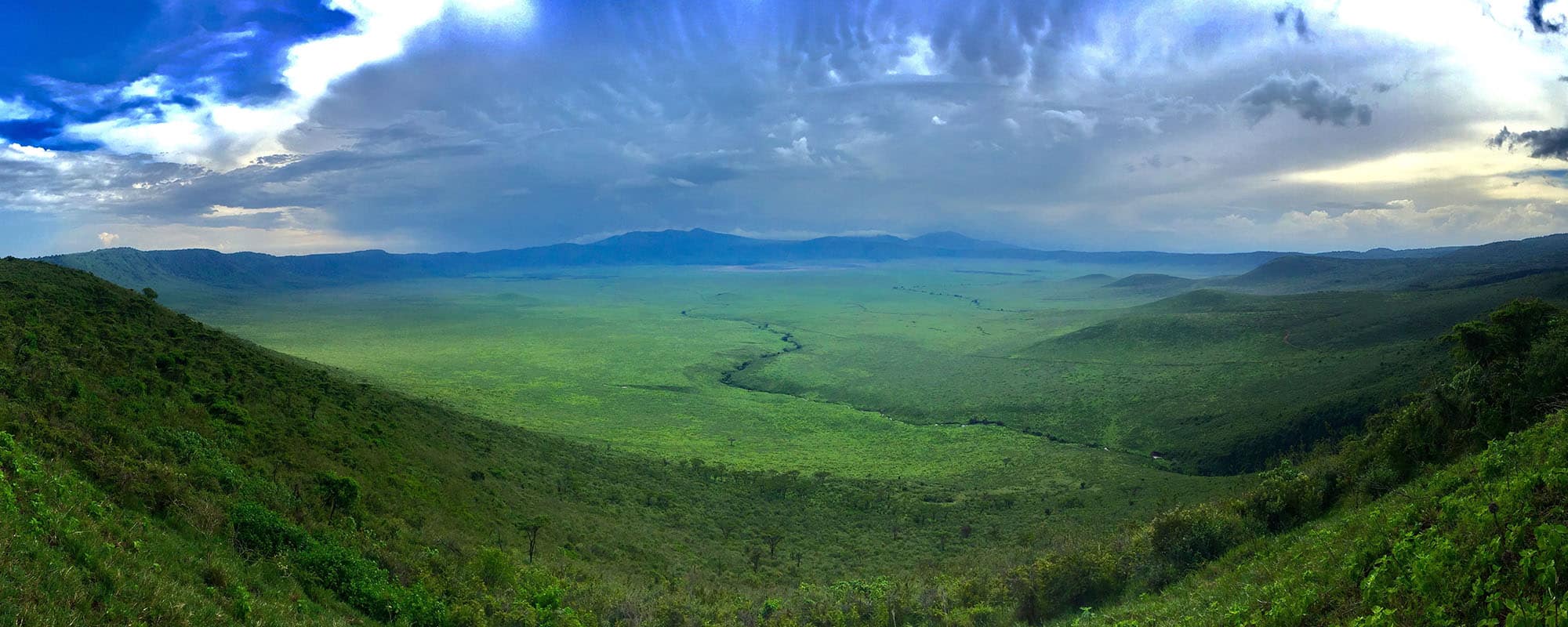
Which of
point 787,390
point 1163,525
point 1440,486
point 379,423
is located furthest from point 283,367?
point 787,390

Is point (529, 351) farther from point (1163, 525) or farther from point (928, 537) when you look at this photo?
point (1163, 525)

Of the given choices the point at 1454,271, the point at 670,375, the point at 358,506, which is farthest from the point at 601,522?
the point at 1454,271

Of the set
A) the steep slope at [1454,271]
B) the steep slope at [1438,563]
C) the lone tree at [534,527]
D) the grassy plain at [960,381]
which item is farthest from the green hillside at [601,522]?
the steep slope at [1454,271]

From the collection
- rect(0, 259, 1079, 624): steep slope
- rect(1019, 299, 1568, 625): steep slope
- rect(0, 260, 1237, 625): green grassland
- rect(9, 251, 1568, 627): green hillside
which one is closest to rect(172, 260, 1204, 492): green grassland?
rect(0, 260, 1237, 625): green grassland

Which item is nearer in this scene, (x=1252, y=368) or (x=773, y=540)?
(x=773, y=540)

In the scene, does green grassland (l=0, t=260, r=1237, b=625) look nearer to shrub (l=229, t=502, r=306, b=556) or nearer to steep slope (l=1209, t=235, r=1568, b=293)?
shrub (l=229, t=502, r=306, b=556)

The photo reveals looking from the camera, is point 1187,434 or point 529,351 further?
point 529,351

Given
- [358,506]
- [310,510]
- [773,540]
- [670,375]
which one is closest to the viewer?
[310,510]

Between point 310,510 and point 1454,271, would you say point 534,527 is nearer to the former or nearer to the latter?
point 310,510
